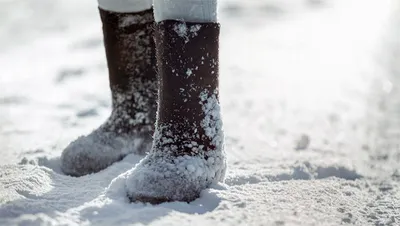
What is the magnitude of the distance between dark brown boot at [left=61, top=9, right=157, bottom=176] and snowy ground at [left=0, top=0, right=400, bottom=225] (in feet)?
0.27

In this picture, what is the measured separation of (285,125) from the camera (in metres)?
2.76

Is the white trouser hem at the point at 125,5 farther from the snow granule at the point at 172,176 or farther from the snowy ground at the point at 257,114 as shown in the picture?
the snow granule at the point at 172,176

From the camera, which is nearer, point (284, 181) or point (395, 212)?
point (395, 212)

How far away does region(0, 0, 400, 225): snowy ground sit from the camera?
5.41 feet

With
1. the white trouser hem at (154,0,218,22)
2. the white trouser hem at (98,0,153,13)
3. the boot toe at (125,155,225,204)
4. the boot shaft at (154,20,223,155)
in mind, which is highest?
the white trouser hem at (98,0,153,13)

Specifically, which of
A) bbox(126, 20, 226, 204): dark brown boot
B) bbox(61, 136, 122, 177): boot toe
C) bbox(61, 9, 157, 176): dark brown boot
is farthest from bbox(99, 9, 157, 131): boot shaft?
bbox(126, 20, 226, 204): dark brown boot

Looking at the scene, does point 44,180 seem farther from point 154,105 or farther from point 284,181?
point 284,181

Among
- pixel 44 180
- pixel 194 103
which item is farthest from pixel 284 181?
pixel 44 180

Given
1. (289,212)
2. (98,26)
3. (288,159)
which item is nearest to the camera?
(289,212)

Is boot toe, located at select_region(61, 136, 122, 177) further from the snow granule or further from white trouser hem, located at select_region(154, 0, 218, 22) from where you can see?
white trouser hem, located at select_region(154, 0, 218, 22)

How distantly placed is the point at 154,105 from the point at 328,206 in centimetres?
70

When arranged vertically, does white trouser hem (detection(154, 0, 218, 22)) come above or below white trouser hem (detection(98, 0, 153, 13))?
below

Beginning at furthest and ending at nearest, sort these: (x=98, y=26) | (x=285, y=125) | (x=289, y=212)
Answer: (x=98, y=26)
(x=285, y=125)
(x=289, y=212)

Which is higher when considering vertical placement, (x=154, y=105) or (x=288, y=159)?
(x=154, y=105)
